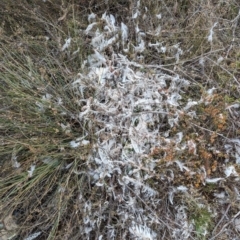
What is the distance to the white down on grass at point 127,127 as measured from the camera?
158 centimetres

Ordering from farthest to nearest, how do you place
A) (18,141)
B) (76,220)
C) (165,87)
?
(165,87)
(76,220)
(18,141)

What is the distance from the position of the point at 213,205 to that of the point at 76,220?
0.59 metres

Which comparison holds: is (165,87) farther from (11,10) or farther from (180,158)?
(11,10)

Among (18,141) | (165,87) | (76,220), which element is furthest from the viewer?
(165,87)

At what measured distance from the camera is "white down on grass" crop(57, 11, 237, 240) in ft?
5.20

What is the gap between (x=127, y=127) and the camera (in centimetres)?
163

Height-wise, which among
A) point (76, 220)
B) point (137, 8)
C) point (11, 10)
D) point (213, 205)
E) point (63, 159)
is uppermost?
point (11, 10)

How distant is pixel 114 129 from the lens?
1617mm

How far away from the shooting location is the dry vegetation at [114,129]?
61.7 inches

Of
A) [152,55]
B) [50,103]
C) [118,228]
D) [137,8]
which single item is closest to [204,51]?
[152,55]

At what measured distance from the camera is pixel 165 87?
1.70 m

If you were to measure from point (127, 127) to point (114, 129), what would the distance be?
58mm

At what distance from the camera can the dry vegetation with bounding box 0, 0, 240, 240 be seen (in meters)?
1.57

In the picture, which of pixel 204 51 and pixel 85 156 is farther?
pixel 204 51
